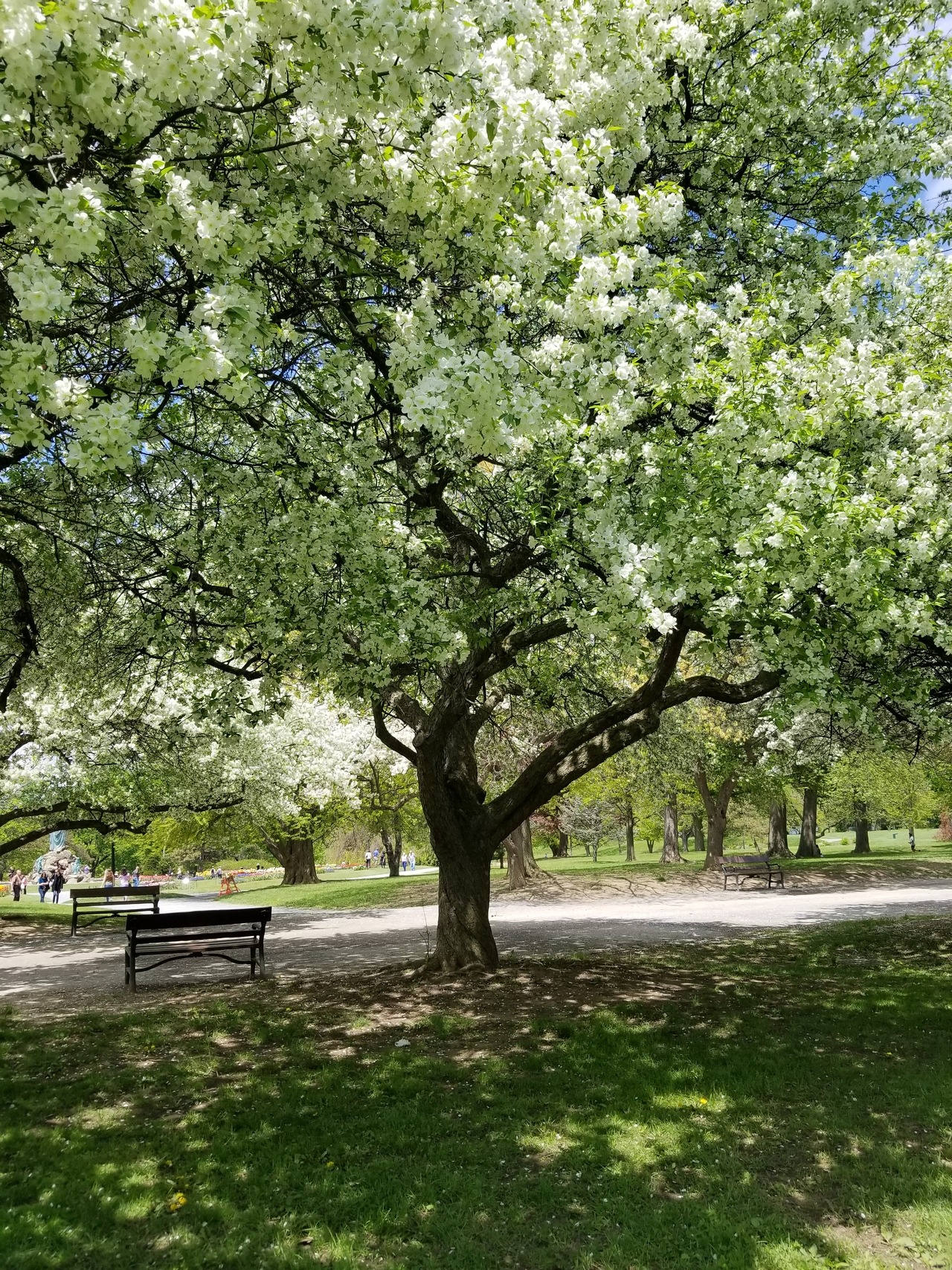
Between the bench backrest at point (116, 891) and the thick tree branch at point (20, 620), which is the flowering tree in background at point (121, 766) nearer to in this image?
the bench backrest at point (116, 891)

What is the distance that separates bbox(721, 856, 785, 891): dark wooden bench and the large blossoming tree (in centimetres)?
1599

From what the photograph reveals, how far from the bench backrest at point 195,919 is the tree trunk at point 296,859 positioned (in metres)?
25.5

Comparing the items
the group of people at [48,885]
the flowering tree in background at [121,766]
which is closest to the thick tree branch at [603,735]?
the flowering tree in background at [121,766]

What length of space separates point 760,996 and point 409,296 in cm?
797

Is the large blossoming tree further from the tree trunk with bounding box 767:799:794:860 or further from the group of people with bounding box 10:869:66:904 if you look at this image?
the group of people with bounding box 10:869:66:904

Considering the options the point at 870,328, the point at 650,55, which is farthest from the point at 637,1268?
the point at 650,55

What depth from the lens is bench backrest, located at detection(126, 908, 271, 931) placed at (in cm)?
1098

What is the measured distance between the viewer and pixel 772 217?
30.0ft

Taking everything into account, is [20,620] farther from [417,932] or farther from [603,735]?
[417,932]

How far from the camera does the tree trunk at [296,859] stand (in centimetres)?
3688

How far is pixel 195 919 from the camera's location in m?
11.1

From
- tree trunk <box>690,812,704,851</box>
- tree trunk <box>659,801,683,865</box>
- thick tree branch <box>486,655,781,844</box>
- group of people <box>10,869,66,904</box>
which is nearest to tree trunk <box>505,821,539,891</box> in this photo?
tree trunk <box>659,801,683,865</box>

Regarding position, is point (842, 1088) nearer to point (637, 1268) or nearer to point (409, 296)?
point (637, 1268)

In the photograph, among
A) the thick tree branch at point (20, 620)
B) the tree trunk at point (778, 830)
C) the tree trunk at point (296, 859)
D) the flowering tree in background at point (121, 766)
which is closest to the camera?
the thick tree branch at point (20, 620)
